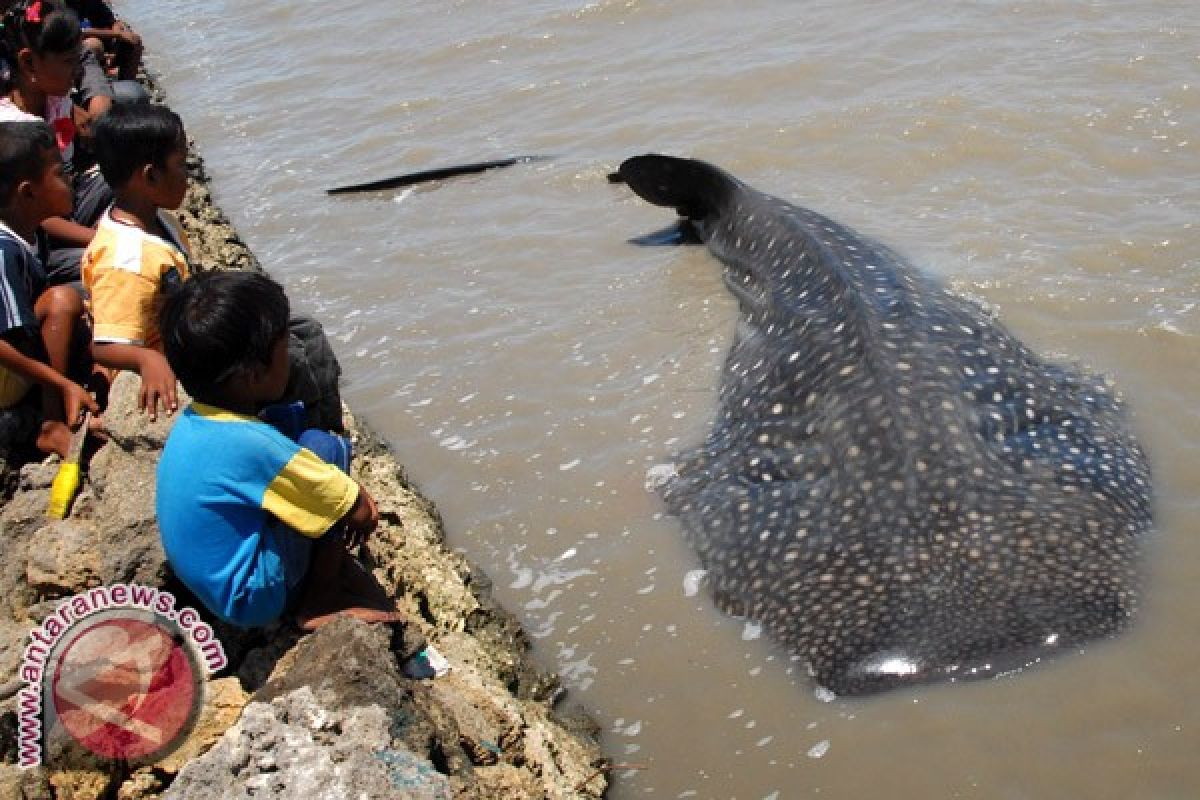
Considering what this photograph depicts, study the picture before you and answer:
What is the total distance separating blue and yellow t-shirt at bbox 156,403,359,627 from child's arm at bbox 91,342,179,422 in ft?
2.23

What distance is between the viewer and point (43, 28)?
6.22 metres

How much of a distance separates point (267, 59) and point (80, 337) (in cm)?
1118

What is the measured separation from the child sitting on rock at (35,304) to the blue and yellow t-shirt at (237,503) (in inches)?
58.8

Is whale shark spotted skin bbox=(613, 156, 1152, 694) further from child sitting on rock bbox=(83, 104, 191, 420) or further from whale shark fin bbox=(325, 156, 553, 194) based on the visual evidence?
whale shark fin bbox=(325, 156, 553, 194)

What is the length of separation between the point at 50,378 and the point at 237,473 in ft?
5.83

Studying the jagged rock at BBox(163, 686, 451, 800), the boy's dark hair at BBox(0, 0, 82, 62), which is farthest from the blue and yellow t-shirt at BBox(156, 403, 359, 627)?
the boy's dark hair at BBox(0, 0, 82, 62)

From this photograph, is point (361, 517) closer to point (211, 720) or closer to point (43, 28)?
point (211, 720)

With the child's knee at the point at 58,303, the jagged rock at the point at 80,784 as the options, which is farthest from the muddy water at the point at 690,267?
the child's knee at the point at 58,303

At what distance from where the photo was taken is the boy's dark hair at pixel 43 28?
6.23m

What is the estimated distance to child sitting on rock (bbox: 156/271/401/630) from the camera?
353 cm

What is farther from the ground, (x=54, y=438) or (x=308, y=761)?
(x=54, y=438)

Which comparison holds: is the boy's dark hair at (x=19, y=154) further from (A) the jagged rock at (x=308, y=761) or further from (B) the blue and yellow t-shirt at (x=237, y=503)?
(A) the jagged rock at (x=308, y=761)

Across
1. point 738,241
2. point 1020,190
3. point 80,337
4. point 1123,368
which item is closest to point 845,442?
point 1123,368

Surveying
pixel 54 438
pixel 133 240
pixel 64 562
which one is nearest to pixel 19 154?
pixel 133 240
